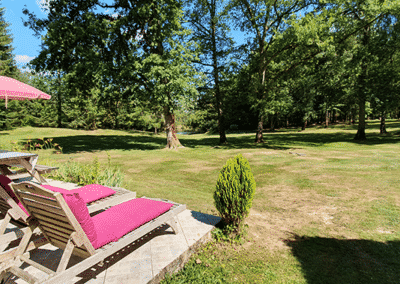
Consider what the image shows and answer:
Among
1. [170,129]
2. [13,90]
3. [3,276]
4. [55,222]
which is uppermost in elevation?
[13,90]

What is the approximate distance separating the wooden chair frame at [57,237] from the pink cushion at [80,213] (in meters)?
0.07

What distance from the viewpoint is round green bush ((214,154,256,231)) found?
3959mm

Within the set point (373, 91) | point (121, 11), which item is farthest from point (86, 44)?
point (373, 91)

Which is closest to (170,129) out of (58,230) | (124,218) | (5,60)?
(124,218)

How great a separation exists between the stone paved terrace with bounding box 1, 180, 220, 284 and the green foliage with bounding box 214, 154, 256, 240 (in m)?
0.54

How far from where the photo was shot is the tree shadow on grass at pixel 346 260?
3.22 m

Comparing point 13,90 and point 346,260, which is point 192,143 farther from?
point 346,260

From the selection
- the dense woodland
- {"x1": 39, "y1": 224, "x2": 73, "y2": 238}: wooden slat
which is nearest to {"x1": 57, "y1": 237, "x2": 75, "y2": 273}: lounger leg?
{"x1": 39, "y1": 224, "x2": 73, "y2": 238}: wooden slat

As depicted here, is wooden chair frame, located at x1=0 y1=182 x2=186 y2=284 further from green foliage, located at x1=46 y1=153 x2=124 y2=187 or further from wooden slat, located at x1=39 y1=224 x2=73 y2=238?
green foliage, located at x1=46 y1=153 x2=124 y2=187

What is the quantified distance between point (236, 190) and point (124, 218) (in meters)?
1.92

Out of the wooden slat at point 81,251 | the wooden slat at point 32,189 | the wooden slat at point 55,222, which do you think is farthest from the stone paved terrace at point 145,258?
the wooden slat at point 32,189

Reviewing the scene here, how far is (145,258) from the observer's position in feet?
10.9

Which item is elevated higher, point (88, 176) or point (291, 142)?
point (88, 176)

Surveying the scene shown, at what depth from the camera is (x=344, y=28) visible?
731 inches
